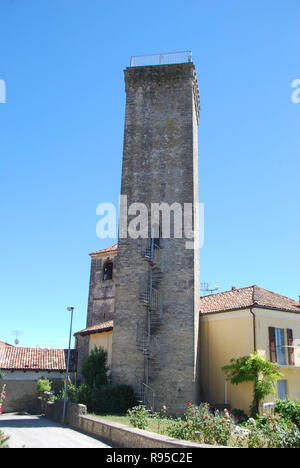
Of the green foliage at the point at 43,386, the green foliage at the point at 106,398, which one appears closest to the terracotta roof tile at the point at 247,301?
the green foliage at the point at 106,398

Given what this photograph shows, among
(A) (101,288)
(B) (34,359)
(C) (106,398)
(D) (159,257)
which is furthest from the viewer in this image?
(A) (101,288)

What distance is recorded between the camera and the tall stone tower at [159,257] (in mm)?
19688

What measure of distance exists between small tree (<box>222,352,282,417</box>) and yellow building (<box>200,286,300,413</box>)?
553mm

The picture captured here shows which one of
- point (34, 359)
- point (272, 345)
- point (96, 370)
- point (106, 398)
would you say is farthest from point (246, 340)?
point (34, 359)

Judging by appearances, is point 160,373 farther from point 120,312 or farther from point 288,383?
point 288,383

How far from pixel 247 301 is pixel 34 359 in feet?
50.2

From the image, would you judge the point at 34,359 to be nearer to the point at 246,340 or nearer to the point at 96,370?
the point at 96,370

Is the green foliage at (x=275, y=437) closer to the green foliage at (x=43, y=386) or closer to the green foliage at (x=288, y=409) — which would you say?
the green foliage at (x=288, y=409)

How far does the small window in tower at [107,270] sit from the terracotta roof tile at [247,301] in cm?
1051

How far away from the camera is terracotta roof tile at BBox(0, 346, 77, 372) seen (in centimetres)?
2697

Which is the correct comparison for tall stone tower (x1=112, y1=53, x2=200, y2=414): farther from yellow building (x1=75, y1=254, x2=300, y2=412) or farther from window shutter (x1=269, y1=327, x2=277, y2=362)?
window shutter (x1=269, y1=327, x2=277, y2=362)

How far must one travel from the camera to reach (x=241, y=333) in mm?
20141

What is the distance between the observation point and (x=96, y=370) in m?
20.8

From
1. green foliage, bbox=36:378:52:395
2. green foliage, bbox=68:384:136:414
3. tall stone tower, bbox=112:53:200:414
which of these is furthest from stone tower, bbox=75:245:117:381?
green foliage, bbox=68:384:136:414
